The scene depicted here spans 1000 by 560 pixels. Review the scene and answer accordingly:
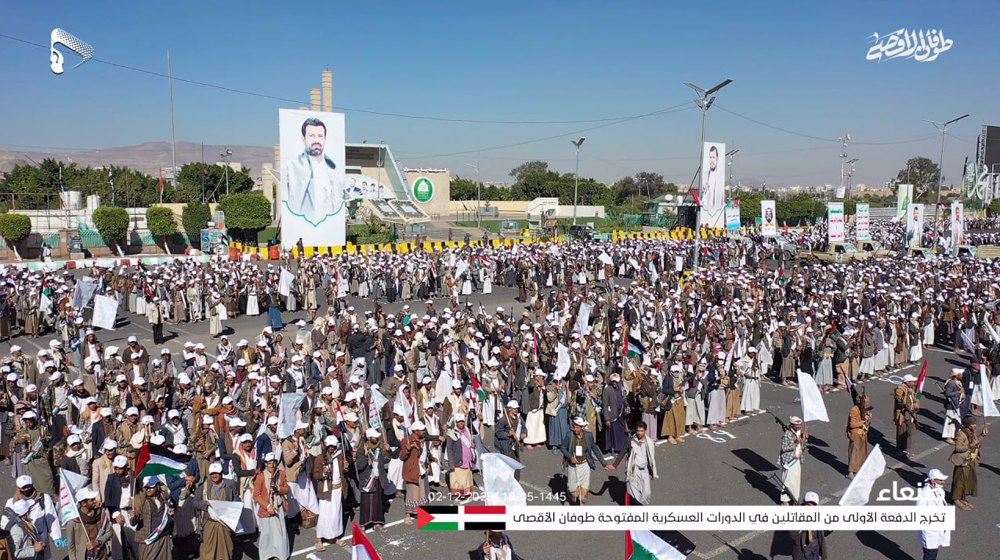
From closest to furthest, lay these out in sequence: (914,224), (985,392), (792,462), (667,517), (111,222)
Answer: (667,517) < (792,462) < (985,392) < (111,222) < (914,224)

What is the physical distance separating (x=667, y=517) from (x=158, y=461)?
5.76 m

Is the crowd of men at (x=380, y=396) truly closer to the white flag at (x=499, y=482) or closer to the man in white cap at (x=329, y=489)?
the man in white cap at (x=329, y=489)

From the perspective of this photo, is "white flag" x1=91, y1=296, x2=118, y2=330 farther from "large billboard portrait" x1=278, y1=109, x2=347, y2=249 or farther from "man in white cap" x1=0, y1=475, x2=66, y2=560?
"large billboard portrait" x1=278, y1=109, x2=347, y2=249

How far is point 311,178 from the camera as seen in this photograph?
1462 inches

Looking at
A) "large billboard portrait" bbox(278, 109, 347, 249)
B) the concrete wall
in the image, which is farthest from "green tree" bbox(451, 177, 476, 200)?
"large billboard portrait" bbox(278, 109, 347, 249)

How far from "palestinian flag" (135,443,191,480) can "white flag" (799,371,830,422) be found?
346 inches

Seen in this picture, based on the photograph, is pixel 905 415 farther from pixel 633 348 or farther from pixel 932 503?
pixel 633 348

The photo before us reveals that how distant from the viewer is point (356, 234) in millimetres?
47344

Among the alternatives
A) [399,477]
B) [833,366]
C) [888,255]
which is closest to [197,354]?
[399,477]

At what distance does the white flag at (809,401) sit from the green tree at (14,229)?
129 feet

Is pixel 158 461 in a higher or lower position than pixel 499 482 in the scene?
lower

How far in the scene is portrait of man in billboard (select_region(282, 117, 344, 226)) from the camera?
121 ft

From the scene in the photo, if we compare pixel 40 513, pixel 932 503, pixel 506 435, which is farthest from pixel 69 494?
pixel 932 503

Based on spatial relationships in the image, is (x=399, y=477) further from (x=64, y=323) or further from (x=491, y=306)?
(x=491, y=306)
